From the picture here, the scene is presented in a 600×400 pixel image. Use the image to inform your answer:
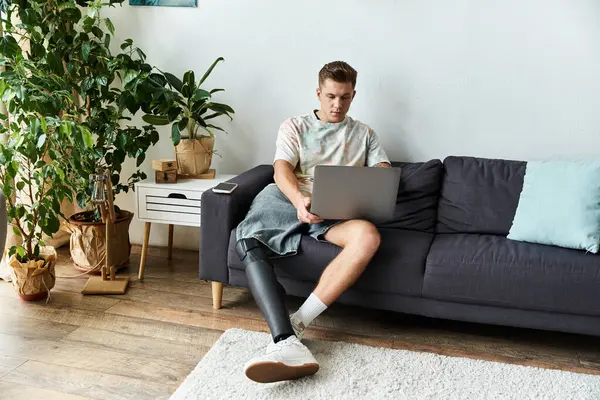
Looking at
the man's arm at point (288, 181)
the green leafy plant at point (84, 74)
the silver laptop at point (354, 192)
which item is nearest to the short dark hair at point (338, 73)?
the man's arm at point (288, 181)

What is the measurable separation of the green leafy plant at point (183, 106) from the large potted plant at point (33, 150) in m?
0.43

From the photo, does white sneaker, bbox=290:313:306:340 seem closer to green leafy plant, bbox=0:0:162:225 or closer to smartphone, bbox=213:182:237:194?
smartphone, bbox=213:182:237:194

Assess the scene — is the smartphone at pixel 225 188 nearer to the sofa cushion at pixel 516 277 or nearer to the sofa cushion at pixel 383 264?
the sofa cushion at pixel 383 264

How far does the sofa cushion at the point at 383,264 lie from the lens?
2439mm

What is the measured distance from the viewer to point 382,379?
2170mm

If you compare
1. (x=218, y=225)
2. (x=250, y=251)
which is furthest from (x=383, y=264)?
(x=218, y=225)

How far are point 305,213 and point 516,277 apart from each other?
2.75 ft

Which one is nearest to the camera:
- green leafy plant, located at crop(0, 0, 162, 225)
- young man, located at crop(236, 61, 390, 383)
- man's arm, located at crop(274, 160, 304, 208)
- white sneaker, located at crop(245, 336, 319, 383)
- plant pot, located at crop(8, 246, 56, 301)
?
white sneaker, located at crop(245, 336, 319, 383)

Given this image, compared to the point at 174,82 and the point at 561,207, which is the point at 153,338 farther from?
the point at 561,207

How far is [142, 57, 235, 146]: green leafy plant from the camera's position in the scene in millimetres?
2979

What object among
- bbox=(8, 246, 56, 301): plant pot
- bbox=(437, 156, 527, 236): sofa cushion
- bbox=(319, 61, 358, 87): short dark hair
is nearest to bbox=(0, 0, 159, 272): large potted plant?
bbox=(8, 246, 56, 301): plant pot

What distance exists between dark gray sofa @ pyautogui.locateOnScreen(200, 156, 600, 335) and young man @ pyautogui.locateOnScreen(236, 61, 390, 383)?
9 centimetres

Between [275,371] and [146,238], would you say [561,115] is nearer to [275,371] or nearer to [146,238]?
[275,371]

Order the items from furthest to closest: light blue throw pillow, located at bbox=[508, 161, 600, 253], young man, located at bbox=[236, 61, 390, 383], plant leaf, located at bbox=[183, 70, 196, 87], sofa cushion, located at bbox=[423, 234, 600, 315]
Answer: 1. plant leaf, located at bbox=[183, 70, 196, 87]
2. light blue throw pillow, located at bbox=[508, 161, 600, 253]
3. sofa cushion, located at bbox=[423, 234, 600, 315]
4. young man, located at bbox=[236, 61, 390, 383]
